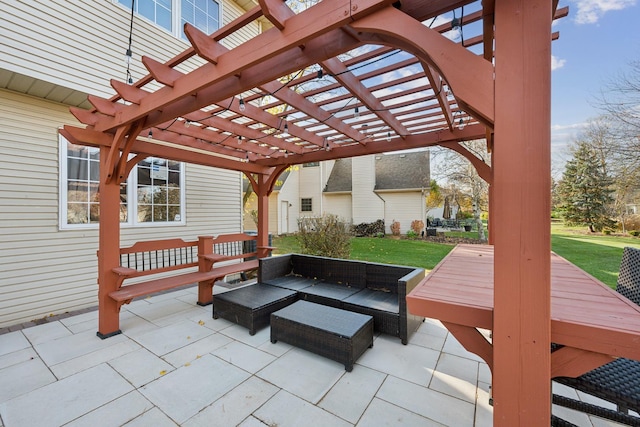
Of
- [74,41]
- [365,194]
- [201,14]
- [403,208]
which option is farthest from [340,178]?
[74,41]

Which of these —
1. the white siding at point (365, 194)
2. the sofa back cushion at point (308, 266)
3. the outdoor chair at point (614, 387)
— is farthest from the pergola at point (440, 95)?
the white siding at point (365, 194)

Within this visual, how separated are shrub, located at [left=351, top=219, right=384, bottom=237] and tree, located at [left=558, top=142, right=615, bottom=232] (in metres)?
12.6

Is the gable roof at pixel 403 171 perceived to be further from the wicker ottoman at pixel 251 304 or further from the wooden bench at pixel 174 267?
the wicker ottoman at pixel 251 304

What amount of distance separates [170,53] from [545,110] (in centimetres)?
668

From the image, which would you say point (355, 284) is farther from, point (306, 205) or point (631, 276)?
point (306, 205)

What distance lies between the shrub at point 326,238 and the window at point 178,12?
5.14m

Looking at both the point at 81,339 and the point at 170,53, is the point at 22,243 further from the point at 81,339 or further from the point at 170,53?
the point at 170,53

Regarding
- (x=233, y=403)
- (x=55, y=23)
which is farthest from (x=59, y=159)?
(x=233, y=403)

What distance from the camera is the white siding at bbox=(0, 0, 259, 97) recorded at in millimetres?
3555

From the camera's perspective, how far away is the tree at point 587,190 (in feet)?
51.1

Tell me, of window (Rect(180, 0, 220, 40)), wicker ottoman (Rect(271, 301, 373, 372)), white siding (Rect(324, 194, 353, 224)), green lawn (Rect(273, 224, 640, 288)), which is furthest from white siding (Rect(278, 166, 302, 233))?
wicker ottoman (Rect(271, 301, 373, 372))

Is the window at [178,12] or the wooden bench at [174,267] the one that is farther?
the window at [178,12]

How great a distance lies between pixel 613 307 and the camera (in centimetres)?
139

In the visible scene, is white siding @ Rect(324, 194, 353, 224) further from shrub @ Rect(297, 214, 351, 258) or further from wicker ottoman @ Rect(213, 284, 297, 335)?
wicker ottoman @ Rect(213, 284, 297, 335)
